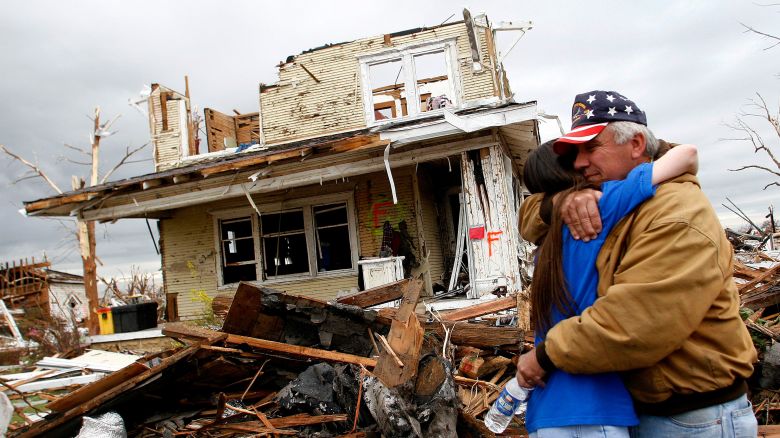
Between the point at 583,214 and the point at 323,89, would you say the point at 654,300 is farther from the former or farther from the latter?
the point at 323,89

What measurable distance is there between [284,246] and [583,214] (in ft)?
37.3

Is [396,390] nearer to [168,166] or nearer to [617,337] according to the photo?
[617,337]

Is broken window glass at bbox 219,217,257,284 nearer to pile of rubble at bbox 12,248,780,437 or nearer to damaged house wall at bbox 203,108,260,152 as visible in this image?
damaged house wall at bbox 203,108,260,152

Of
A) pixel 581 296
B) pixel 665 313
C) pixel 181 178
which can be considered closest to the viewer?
pixel 665 313

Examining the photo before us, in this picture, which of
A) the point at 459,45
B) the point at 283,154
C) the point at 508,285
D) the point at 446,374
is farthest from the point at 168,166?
the point at 446,374

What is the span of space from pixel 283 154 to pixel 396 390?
670 cm

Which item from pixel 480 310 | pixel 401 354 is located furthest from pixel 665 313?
pixel 480 310

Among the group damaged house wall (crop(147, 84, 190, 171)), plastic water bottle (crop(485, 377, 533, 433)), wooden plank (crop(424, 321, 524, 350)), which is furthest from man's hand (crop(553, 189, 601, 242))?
damaged house wall (crop(147, 84, 190, 171))

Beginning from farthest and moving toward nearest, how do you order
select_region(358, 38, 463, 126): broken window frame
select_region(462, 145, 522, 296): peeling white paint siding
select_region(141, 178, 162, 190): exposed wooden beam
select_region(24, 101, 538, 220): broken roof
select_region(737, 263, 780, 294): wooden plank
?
select_region(358, 38, 463, 126): broken window frame, select_region(141, 178, 162, 190): exposed wooden beam, select_region(462, 145, 522, 296): peeling white paint siding, select_region(24, 101, 538, 220): broken roof, select_region(737, 263, 780, 294): wooden plank

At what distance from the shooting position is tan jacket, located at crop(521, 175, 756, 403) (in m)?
1.29

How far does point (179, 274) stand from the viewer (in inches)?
513

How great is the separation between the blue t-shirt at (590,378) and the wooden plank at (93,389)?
3.67 meters

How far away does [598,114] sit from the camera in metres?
1.61

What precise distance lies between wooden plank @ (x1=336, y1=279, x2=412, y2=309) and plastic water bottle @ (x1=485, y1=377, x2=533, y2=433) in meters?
3.29
